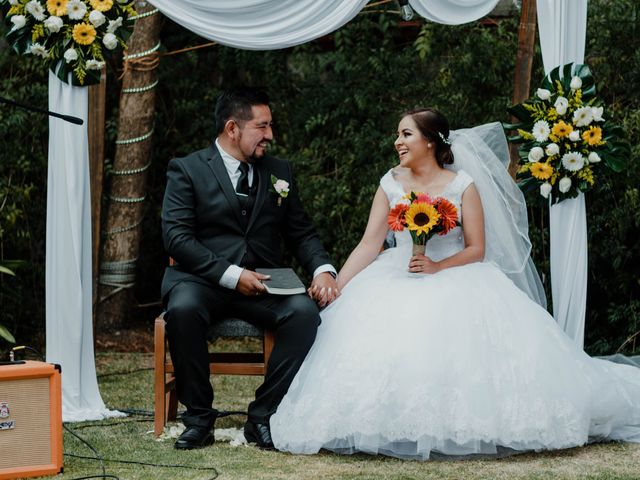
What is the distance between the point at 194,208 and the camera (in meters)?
4.59

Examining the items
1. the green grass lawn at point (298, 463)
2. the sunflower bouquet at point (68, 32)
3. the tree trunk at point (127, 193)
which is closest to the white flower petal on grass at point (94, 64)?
the sunflower bouquet at point (68, 32)

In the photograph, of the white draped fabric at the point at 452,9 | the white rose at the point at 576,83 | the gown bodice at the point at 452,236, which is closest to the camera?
the gown bodice at the point at 452,236

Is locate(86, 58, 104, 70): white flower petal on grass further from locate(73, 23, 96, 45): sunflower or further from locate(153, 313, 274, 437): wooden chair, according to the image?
locate(153, 313, 274, 437): wooden chair

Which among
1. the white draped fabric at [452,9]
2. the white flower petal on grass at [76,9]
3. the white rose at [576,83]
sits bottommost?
the white rose at [576,83]

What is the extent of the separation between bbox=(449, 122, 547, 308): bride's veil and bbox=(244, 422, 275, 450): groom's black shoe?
1279 millimetres

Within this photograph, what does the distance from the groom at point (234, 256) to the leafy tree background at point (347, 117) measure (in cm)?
206

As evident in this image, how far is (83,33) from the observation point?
481 centimetres

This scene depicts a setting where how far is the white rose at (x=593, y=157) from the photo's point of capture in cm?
476

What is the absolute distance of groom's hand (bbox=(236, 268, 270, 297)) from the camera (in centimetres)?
434

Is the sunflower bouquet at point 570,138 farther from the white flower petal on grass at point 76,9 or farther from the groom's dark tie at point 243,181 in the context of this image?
the white flower petal on grass at point 76,9

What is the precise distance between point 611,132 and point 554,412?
156 cm

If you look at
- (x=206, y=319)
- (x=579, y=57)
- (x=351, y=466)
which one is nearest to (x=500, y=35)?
(x=579, y=57)

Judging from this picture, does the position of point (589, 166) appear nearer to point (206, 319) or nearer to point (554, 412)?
point (554, 412)

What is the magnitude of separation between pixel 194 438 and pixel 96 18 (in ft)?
6.64
